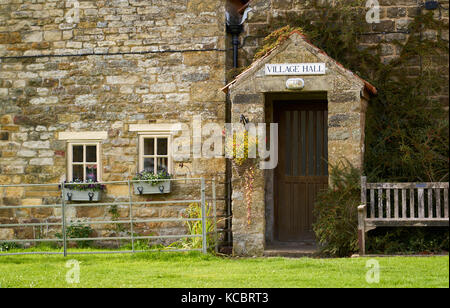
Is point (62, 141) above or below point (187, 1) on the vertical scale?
below

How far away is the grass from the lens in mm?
8039

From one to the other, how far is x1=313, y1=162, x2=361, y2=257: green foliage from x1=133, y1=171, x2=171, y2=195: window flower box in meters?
2.94

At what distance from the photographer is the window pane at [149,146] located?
12571mm

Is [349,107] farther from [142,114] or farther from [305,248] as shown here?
[142,114]

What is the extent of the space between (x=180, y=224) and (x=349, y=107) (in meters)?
3.68

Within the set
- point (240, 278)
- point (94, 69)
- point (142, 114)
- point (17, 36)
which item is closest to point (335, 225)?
point (240, 278)

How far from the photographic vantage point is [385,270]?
8.60 m

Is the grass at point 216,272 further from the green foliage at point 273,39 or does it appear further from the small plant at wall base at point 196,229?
the green foliage at point 273,39

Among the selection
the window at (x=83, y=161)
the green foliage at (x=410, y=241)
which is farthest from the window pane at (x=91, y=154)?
the green foliage at (x=410, y=241)

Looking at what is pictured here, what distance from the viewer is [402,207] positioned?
32.9ft

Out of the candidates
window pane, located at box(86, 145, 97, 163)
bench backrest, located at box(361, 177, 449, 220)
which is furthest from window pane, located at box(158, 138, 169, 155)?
bench backrest, located at box(361, 177, 449, 220)

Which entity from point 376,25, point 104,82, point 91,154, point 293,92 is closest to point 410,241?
point 293,92

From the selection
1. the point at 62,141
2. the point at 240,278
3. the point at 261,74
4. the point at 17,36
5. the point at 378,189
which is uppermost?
the point at 17,36

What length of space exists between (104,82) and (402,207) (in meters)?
5.77
